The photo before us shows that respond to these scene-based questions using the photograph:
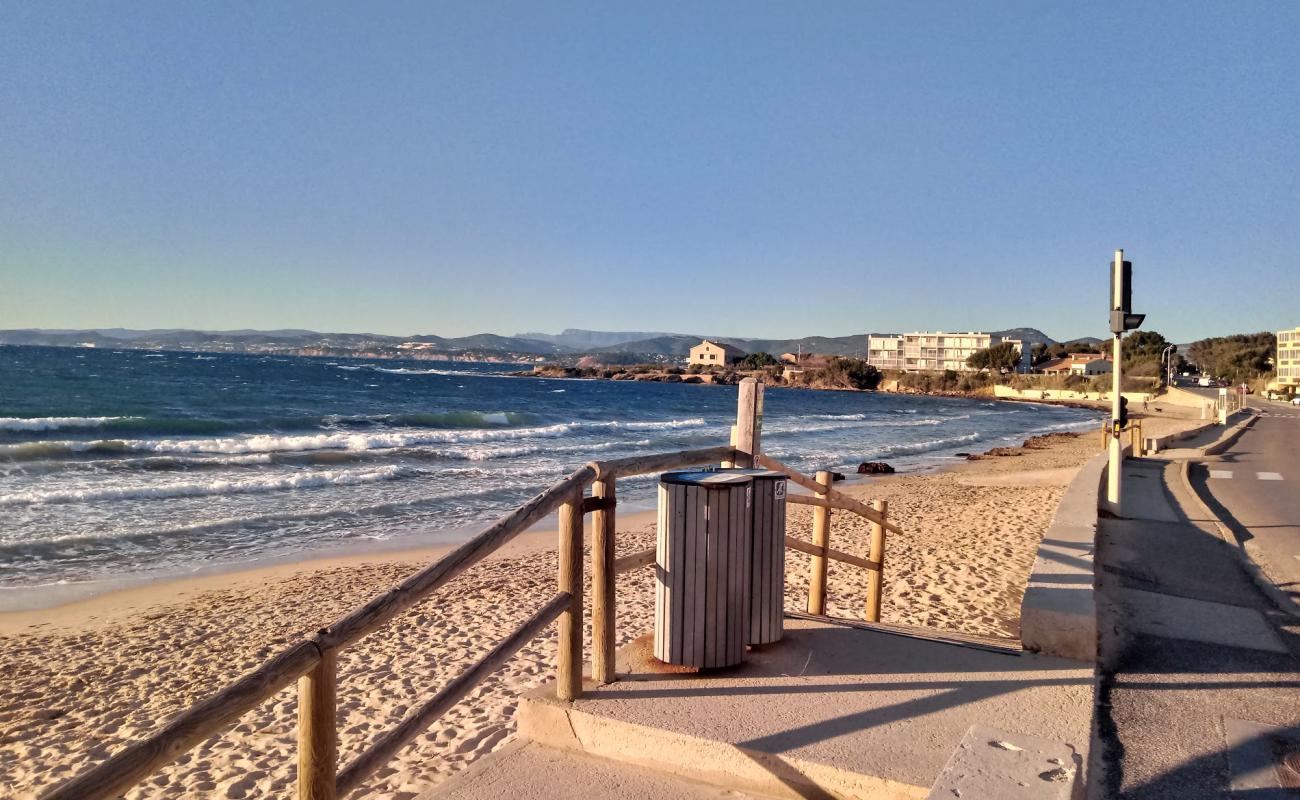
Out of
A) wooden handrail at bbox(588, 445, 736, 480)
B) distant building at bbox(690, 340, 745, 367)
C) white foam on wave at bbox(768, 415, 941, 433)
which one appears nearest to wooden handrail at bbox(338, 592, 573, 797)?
wooden handrail at bbox(588, 445, 736, 480)

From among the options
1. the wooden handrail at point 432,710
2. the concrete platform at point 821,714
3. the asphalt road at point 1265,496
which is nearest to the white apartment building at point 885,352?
the asphalt road at point 1265,496

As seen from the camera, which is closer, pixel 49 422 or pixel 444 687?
pixel 444 687

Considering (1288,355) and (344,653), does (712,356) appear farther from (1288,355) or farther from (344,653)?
(344,653)

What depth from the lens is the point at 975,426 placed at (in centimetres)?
4934

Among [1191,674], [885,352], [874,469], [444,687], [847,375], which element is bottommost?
[874,469]

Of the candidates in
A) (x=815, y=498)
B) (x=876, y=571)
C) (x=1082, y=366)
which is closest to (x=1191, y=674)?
(x=876, y=571)

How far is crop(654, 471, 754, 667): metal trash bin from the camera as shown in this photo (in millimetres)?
3900

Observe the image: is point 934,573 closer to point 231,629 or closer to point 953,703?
point 953,703

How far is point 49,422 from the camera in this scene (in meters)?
28.5

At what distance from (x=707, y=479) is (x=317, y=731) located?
6.69 ft

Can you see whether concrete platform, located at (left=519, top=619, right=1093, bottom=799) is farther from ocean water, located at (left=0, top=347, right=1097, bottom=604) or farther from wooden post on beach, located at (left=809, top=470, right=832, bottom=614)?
ocean water, located at (left=0, top=347, right=1097, bottom=604)

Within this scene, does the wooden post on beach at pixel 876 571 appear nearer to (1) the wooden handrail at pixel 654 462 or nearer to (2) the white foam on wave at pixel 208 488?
(1) the wooden handrail at pixel 654 462

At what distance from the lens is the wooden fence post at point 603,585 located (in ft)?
12.5

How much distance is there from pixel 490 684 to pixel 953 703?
3.46 m
